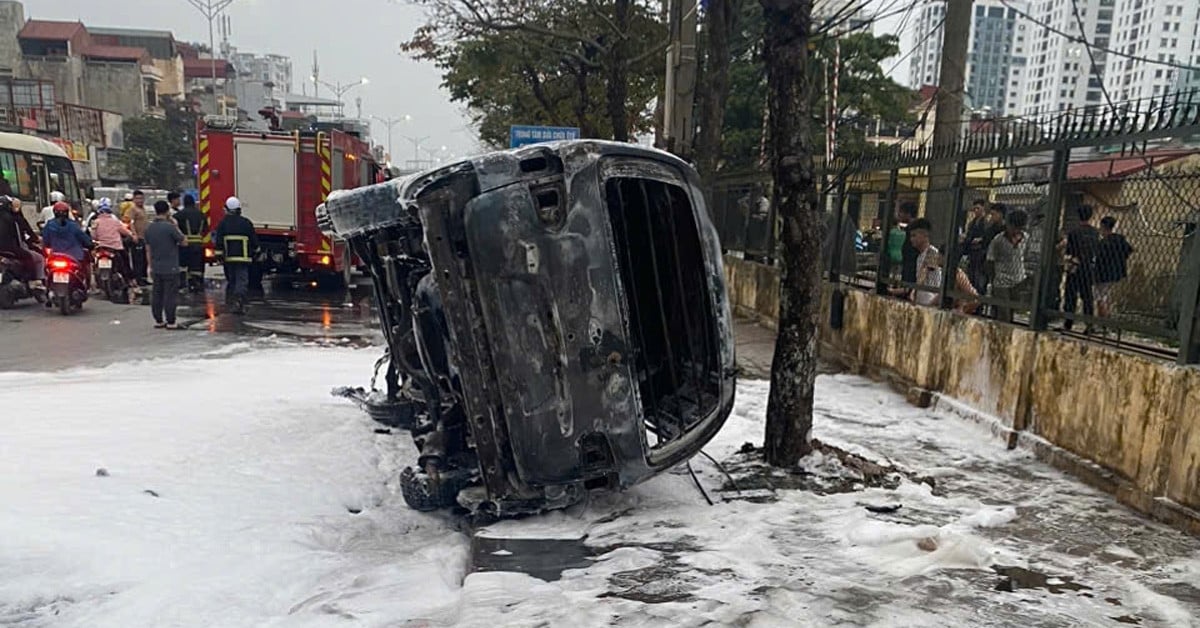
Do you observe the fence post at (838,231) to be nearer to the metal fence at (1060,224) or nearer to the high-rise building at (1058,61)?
the metal fence at (1060,224)

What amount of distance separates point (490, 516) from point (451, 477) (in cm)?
32

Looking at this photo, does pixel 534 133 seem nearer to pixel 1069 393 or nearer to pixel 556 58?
pixel 556 58

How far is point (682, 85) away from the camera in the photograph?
34.4 feet

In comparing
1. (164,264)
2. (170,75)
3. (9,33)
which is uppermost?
(170,75)

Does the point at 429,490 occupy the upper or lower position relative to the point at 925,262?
lower

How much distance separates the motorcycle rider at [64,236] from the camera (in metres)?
11.2

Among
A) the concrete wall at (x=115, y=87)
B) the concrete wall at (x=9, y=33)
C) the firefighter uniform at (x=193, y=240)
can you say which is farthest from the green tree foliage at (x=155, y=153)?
the firefighter uniform at (x=193, y=240)

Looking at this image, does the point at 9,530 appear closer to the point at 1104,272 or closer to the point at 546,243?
the point at 546,243

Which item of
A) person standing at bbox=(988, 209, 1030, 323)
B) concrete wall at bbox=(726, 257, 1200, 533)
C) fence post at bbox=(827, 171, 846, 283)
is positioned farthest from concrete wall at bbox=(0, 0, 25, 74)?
person standing at bbox=(988, 209, 1030, 323)

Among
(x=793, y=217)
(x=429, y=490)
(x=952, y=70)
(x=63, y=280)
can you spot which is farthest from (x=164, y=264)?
(x=952, y=70)

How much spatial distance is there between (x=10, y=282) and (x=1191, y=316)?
14.1 m

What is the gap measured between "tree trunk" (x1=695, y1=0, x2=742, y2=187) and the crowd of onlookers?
3.51 m

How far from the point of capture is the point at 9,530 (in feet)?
10.8

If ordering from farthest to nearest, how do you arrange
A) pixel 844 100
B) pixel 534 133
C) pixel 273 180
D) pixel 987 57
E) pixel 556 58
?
pixel 987 57
pixel 844 100
pixel 556 58
pixel 534 133
pixel 273 180
